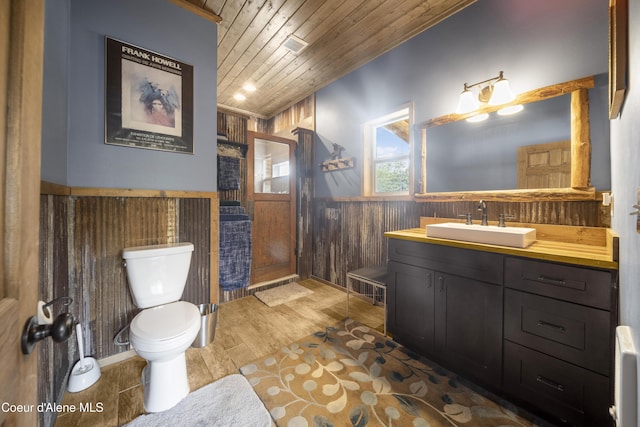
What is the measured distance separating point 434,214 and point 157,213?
2.32 meters

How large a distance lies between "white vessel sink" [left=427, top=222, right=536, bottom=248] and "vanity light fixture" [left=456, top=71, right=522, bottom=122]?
91cm

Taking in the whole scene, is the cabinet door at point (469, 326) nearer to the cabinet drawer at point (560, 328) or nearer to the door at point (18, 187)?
the cabinet drawer at point (560, 328)

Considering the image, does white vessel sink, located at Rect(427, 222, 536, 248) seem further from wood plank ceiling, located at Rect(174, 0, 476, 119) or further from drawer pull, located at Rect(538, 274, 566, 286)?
wood plank ceiling, located at Rect(174, 0, 476, 119)

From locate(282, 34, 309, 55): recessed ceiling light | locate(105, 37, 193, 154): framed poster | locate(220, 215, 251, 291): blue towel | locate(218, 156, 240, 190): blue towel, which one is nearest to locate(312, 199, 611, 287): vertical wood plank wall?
locate(220, 215, 251, 291): blue towel

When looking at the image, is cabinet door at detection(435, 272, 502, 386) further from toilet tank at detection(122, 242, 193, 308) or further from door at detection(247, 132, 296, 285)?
door at detection(247, 132, 296, 285)

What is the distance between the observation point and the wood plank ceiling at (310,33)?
1.97 m

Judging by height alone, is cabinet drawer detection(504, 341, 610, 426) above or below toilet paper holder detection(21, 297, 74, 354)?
below

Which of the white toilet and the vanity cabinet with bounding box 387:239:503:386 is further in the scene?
the vanity cabinet with bounding box 387:239:503:386

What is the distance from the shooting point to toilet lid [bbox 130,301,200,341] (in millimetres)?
1294

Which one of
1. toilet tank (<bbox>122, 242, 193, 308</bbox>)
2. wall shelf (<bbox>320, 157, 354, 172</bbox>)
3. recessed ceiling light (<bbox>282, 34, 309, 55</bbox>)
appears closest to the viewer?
toilet tank (<bbox>122, 242, 193, 308</bbox>)

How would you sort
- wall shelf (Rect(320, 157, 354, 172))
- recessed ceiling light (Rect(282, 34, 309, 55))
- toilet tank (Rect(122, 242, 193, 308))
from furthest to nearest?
wall shelf (Rect(320, 157, 354, 172)), recessed ceiling light (Rect(282, 34, 309, 55)), toilet tank (Rect(122, 242, 193, 308))

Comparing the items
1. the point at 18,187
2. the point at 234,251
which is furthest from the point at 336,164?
the point at 18,187

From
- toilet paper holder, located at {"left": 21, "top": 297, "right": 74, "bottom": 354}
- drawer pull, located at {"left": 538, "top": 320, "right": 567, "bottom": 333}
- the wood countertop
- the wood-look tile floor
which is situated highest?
the wood countertop

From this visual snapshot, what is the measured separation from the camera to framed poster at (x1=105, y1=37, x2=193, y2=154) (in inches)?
67.2
